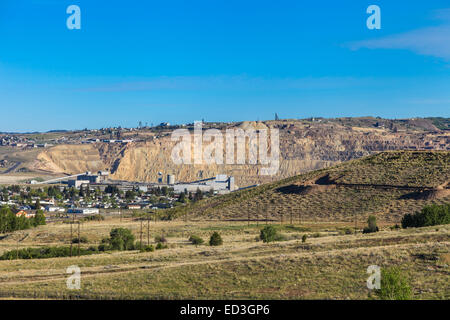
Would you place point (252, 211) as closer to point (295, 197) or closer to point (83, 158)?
point (295, 197)

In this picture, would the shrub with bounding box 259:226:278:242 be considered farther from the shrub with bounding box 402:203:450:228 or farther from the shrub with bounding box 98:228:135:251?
the shrub with bounding box 402:203:450:228

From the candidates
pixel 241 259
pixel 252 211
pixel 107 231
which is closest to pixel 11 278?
pixel 241 259

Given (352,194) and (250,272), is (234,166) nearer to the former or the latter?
(352,194)

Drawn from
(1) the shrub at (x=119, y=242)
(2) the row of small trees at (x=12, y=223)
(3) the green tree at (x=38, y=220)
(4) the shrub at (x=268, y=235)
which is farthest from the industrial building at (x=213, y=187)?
(4) the shrub at (x=268, y=235)

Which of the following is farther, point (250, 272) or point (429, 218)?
point (429, 218)

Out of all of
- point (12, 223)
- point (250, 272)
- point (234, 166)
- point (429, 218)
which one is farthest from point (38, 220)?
point (234, 166)

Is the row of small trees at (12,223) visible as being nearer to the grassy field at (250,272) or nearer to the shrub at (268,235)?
the grassy field at (250,272)
